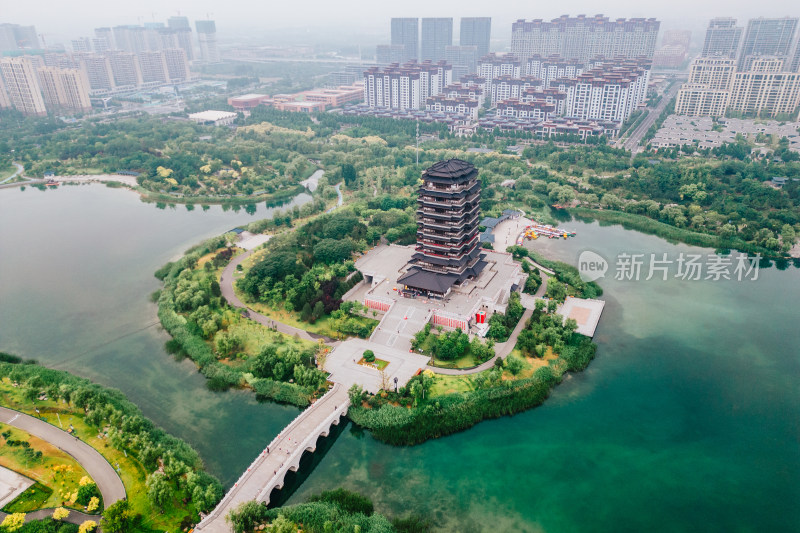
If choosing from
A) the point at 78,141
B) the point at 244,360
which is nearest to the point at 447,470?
the point at 244,360

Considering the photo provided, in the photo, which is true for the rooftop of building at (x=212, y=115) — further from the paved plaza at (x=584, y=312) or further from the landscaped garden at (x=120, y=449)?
the paved plaza at (x=584, y=312)

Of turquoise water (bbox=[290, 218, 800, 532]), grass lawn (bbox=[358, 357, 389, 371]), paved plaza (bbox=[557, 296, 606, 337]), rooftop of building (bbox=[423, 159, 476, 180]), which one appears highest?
rooftop of building (bbox=[423, 159, 476, 180])

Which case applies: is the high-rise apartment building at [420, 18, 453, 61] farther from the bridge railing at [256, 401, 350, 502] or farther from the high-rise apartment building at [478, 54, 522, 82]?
the bridge railing at [256, 401, 350, 502]

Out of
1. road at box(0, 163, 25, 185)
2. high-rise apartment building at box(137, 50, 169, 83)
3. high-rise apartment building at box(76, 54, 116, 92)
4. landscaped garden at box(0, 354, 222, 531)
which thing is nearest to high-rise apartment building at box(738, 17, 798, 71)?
landscaped garden at box(0, 354, 222, 531)

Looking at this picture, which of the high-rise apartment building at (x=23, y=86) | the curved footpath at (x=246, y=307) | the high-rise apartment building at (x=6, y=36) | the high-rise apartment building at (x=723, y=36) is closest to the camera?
the curved footpath at (x=246, y=307)

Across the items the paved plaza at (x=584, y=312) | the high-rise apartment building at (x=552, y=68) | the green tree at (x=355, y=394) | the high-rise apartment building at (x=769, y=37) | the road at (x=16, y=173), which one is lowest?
the paved plaza at (x=584, y=312)

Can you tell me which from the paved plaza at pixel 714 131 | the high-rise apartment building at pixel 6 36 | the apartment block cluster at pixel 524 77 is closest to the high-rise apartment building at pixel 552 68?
the apartment block cluster at pixel 524 77
